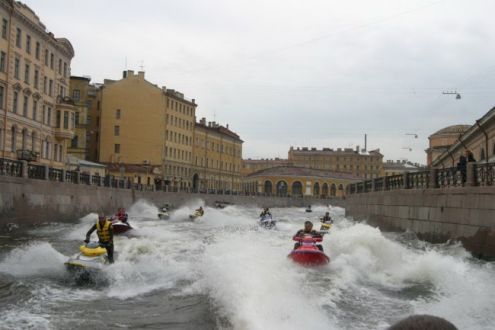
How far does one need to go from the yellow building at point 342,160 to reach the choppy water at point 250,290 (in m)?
161

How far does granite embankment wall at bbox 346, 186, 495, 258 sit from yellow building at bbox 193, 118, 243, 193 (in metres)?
72.1

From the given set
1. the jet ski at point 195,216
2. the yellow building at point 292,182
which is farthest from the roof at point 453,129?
the jet ski at point 195,216

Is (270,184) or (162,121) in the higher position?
(162,121)

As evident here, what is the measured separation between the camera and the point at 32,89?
51312 millimetres

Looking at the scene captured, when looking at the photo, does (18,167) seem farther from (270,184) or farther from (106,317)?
(270,184)

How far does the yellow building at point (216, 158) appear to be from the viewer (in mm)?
110000

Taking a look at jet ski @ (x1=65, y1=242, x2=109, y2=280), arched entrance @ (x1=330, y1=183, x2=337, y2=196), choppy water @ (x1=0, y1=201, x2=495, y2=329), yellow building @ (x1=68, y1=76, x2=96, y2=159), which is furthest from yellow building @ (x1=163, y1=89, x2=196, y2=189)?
jet ski @ (x1=65, y1=242, x2=109, y2=280)

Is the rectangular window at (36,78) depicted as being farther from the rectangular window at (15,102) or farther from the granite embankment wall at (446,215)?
the granite embankment wall at (446,215)

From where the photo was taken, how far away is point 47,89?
55.6m

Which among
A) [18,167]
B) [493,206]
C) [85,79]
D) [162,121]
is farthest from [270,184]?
[493,206]

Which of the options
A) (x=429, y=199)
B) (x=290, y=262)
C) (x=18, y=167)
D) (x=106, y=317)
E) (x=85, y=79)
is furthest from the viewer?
(x=85, y=79)

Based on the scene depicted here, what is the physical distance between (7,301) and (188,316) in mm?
3823

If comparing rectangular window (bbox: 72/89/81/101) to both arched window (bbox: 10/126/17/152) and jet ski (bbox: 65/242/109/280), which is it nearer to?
arched window (bbox: 10/126/17/152)

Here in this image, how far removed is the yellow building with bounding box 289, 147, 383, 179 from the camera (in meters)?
180
